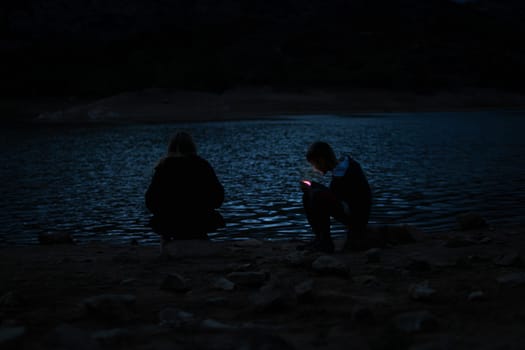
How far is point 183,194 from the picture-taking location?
8164mm

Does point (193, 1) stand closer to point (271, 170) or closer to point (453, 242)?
point (271, 170)

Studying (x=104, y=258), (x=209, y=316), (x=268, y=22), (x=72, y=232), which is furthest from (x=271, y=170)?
(x=268, y=22)

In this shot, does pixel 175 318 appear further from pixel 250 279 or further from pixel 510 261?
pixel 510 261

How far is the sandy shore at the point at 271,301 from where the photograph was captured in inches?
162

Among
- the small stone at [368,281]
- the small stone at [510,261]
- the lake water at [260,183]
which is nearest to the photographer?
the small stone at [368,281]

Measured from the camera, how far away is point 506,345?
387 centimetres

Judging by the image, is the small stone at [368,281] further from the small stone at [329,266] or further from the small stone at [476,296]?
the small stone at [476,296]

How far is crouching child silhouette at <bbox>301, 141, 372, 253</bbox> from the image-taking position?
7.69m

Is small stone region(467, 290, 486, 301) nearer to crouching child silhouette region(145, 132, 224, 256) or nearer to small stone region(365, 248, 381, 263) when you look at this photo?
small stone region(365, 248, 381, 263)

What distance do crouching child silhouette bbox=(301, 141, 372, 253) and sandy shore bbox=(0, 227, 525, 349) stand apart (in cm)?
41

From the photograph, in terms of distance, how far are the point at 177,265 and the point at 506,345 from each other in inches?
165

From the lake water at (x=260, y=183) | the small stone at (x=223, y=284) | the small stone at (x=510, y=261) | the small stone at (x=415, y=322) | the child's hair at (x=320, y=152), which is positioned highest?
the child's hair at (x=320, y=152)

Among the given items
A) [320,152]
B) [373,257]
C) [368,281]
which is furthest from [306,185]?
[368,281]

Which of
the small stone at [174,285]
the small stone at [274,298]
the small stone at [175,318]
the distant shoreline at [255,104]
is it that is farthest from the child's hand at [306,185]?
the distant shoreline at [255,104]
